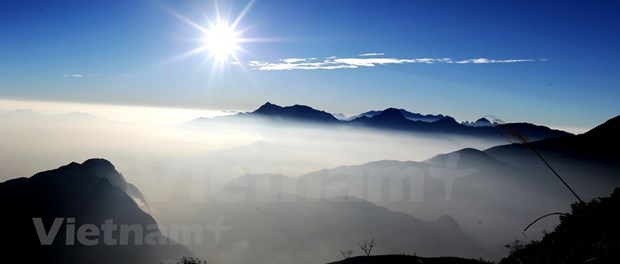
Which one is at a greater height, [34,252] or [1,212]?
[1,212]

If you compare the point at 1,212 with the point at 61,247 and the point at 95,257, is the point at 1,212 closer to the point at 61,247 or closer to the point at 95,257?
the point at 61,247

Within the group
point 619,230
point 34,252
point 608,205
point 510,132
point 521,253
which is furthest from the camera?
point 34,252

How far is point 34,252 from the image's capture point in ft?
578

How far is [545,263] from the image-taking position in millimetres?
12492

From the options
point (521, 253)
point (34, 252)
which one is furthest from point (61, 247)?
point (521, 253)

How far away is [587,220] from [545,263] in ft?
10.8

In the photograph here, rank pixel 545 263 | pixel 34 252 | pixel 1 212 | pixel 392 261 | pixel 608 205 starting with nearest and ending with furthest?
pixel 545 263, pixel 608 205, pixel 392 261, pixel 34 252, pixel 1 212

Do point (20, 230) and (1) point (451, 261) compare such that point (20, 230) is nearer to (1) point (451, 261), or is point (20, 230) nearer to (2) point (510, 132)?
(1) point (451, 261)

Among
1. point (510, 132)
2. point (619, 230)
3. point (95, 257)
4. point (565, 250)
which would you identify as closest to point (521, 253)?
point (565, 250)

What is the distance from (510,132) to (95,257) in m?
217

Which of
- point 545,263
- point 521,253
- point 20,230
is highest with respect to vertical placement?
point 545,263

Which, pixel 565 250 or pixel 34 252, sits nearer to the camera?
pixel 565 250

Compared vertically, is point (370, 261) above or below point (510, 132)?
below

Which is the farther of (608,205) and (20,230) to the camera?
(20,230)
